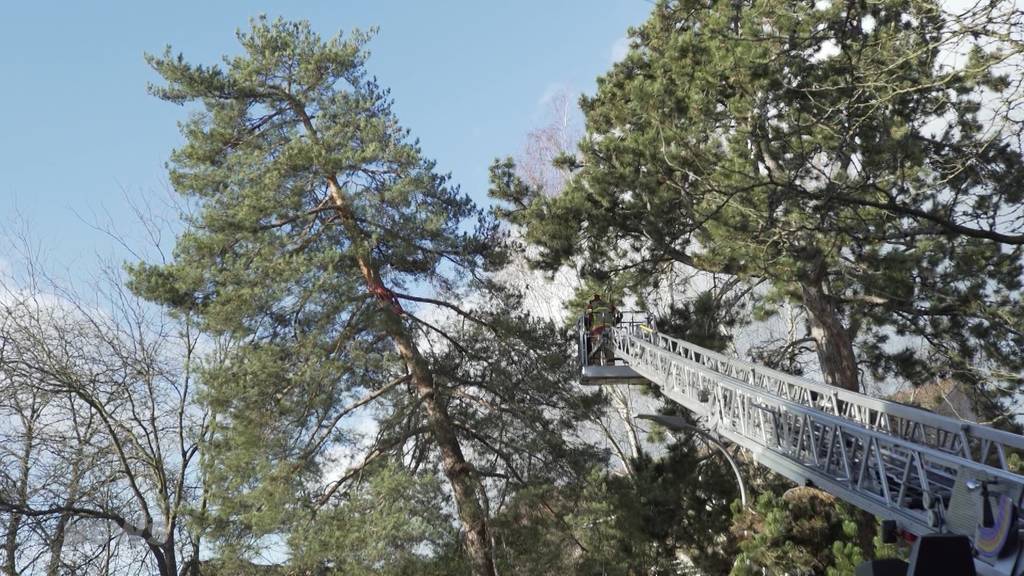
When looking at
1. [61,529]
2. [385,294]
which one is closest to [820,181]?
[385,294]

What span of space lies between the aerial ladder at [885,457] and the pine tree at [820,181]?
1.73 meters

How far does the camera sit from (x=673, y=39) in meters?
12.4

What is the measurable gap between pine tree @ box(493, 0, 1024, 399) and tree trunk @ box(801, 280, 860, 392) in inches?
1.2

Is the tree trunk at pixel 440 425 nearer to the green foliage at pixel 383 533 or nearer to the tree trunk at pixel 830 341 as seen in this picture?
the green foliage at pixel 383 533

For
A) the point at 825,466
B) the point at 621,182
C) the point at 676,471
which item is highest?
the point at 621,182

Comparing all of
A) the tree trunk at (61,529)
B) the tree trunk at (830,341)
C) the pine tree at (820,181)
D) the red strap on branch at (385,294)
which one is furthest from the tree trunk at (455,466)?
the tree trunk at (830,341)

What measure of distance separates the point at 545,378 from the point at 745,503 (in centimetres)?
402

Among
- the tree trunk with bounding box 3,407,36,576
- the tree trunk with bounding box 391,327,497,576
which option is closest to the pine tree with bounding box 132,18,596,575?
the tree trunk with bounding box 391,327,497,576

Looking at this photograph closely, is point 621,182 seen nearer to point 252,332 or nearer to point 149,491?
point 252,332

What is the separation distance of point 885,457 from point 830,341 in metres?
6.52

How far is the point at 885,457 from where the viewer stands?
8211 millimetres

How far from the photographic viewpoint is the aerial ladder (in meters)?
5.45

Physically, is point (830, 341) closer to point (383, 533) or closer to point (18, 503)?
point (383, 533)

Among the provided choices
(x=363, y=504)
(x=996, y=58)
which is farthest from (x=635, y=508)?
(x=996, y=58)
